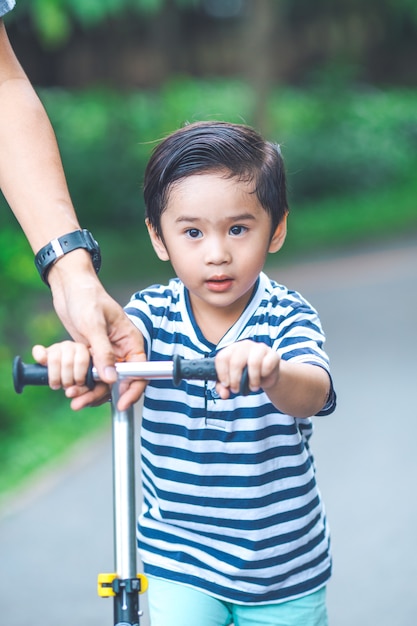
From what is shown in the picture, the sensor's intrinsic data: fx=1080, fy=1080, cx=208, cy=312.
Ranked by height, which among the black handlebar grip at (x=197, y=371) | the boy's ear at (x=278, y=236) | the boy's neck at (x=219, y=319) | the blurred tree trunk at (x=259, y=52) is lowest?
the black handlebar grip at (x=197, y=371)

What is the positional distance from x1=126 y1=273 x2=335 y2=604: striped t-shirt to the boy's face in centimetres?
16

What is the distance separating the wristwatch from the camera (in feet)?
7.37

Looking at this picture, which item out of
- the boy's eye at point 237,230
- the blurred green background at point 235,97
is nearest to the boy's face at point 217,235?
the boy's eye at point 237,230

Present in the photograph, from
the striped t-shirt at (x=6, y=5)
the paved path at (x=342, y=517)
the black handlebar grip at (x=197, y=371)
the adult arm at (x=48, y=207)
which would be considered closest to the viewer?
the black handlebar grip at (x=197, y=371)

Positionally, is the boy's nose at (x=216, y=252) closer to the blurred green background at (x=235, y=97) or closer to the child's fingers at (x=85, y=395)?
the child's fingers at (x=85, y=395)

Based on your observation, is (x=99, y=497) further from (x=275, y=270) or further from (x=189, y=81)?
(x=189, y=81)

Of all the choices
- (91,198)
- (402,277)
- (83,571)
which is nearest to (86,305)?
(83,571)

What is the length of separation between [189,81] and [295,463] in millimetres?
17912

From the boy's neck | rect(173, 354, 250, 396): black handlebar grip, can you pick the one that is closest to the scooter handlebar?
rect(173, 354, 250, 396): black handlebar grip

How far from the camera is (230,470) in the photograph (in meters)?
2.34

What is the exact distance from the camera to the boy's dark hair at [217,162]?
226 cm

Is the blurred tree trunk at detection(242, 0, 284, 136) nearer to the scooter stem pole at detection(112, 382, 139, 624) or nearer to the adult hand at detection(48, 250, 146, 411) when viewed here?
the adult hand at detection(48, 250, 146, 411)

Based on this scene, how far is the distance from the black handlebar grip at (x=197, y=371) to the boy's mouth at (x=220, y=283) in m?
0.39

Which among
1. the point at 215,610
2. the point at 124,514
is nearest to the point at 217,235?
the point at 124,514
